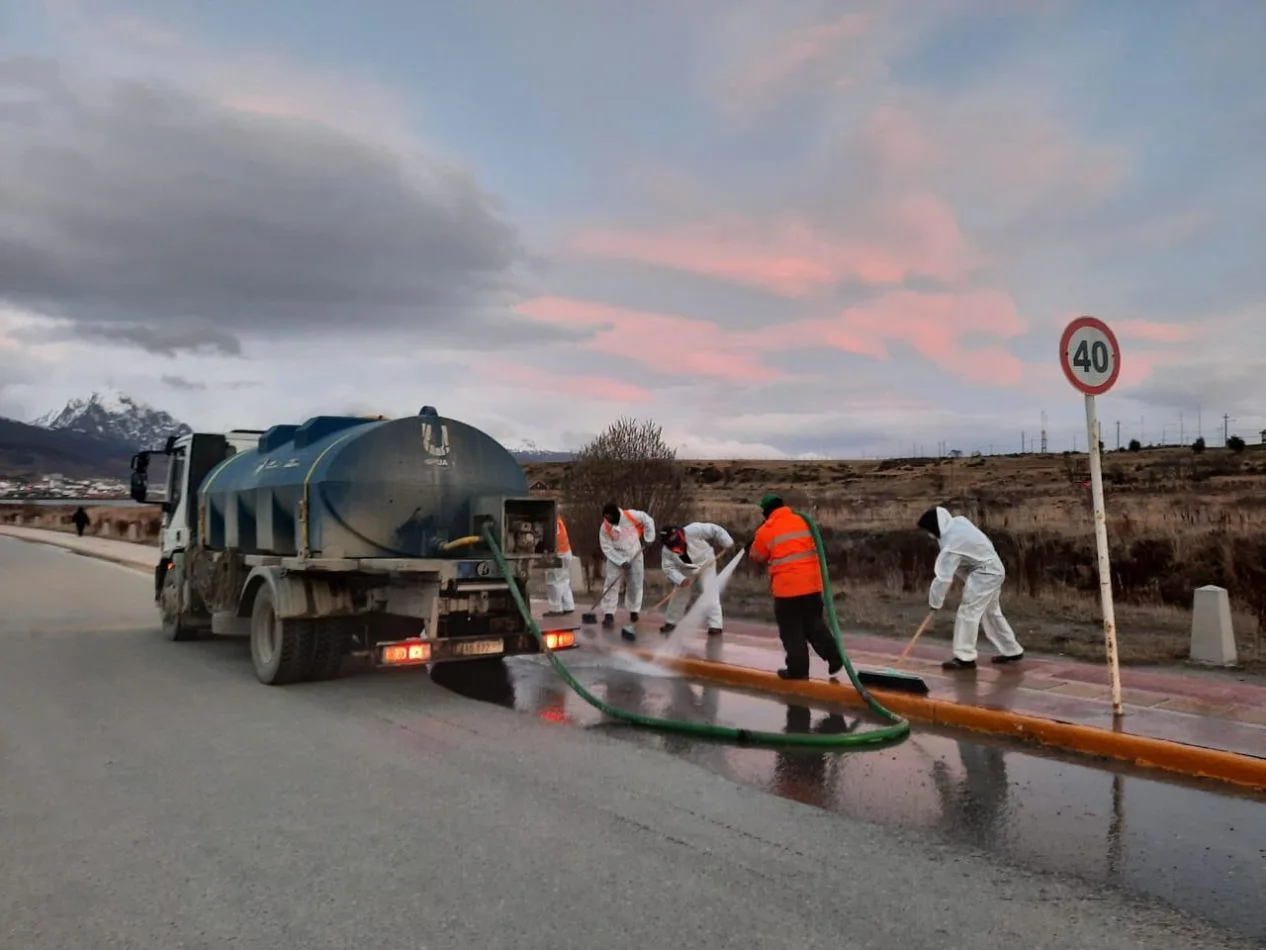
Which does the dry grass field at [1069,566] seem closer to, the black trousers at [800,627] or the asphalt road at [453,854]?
the black trousers at [800,627]

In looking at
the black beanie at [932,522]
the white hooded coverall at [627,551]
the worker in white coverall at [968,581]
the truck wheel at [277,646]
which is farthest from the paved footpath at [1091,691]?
the truck wheel at [277,646]

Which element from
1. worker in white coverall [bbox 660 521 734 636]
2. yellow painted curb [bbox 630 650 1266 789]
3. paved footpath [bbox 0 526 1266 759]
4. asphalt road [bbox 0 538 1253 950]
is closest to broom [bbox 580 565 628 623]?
worker in white coverall [bbox 660 521 734 636]

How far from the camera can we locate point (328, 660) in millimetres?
8812

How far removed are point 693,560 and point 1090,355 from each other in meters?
5.78

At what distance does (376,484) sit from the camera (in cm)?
855

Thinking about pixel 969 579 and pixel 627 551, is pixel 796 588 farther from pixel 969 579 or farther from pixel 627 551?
pixel 627 551

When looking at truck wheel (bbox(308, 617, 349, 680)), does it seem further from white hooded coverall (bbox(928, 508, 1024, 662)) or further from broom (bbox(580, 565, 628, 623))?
white hooded coverall (bbox(928, 508, 1024, 662))

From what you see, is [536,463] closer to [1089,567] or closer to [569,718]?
[1089,567]

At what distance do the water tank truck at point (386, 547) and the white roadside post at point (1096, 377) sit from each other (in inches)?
177

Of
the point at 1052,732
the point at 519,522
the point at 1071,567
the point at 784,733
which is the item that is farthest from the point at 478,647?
the point at 1071,567

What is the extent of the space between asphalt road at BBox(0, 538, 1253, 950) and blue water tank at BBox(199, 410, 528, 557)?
1834 millimetres

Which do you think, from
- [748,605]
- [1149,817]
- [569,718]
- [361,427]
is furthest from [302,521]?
[748,605]

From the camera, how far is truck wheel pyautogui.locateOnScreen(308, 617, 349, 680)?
343 inches

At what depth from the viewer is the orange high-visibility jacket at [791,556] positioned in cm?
832
